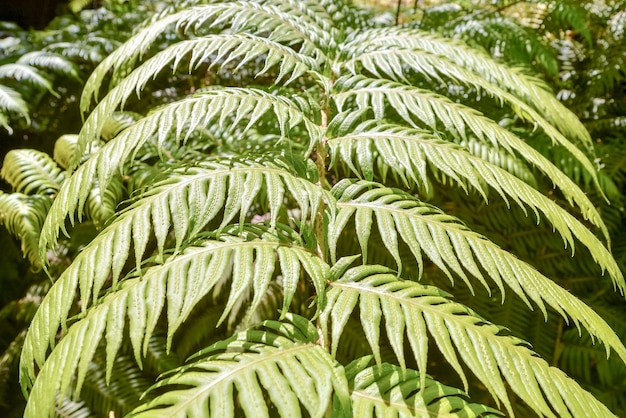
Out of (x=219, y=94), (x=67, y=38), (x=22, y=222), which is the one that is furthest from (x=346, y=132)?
(x=67, y=38)

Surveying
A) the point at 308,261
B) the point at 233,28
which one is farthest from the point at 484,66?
the point at 308,261

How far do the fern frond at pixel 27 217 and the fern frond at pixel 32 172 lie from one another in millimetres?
76

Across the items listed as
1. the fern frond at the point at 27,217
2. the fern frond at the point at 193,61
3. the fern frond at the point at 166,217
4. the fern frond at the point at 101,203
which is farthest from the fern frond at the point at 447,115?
the fern frond at the point at 27,217

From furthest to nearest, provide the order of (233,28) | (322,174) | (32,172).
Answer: (32,172) → (233,28) → (322,174)

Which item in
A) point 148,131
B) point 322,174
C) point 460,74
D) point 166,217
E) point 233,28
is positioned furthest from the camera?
point 233,28

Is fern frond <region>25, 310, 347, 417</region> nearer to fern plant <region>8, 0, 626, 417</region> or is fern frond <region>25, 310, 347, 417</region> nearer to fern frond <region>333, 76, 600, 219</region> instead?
fern plant <region>8, 0, 626, 417</region>

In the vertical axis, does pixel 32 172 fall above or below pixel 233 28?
below

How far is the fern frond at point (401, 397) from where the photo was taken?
2.38ft

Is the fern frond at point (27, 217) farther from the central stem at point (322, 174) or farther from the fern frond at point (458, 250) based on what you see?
the fern frond at point (458, 250)

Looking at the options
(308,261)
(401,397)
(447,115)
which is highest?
(447,115)

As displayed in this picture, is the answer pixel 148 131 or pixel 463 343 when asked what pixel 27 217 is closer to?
pixel 148 131

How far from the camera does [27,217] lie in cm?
149

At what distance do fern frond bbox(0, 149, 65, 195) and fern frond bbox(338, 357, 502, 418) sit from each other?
1257mm

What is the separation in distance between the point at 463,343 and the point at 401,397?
0.40 ft
